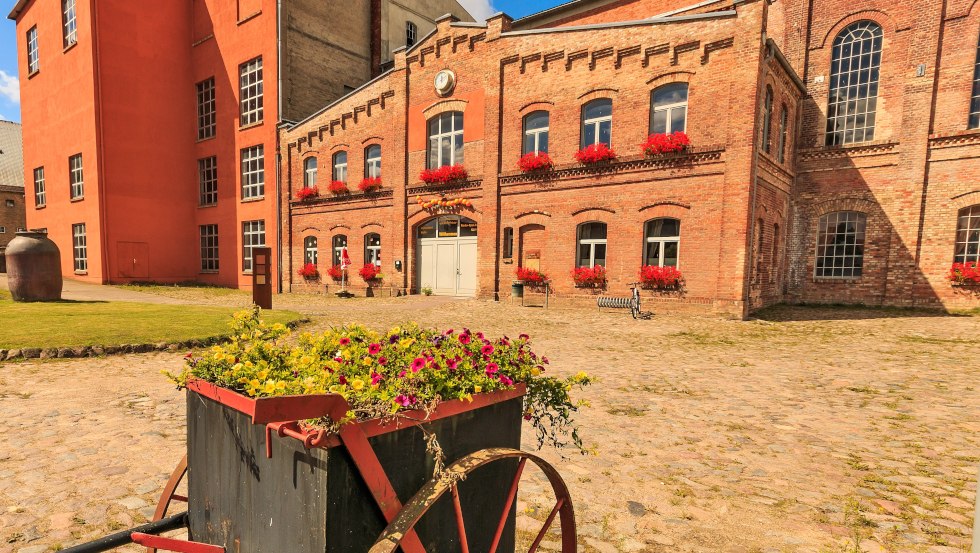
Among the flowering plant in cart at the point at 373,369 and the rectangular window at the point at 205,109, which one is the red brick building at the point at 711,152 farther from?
the flowering plant in cart at the point at 373,369

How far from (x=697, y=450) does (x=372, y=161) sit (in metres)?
17.6

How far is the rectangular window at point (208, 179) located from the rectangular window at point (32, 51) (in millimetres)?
11089

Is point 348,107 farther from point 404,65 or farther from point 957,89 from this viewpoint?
point 957,89

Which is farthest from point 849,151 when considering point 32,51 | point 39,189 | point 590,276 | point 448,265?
point 32,51

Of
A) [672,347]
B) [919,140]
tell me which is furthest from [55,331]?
[919,140]

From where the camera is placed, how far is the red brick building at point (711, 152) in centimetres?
1220

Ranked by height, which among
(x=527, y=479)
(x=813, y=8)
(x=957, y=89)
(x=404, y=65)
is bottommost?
(x=527, y=479)

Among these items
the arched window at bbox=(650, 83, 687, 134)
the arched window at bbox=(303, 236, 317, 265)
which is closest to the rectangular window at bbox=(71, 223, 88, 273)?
the arched window at bbox=(303, 236, 317, 265)

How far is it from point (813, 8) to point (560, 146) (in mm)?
10117

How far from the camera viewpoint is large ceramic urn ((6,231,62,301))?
39.1 feet

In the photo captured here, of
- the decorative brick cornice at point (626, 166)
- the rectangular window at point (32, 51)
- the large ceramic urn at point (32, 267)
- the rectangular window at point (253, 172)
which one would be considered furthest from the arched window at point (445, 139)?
the rectangular window at point (32, 51)

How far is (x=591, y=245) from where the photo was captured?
46.5 ft

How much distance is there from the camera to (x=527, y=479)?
11.2 ft

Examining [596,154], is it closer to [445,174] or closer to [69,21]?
[445,174]
